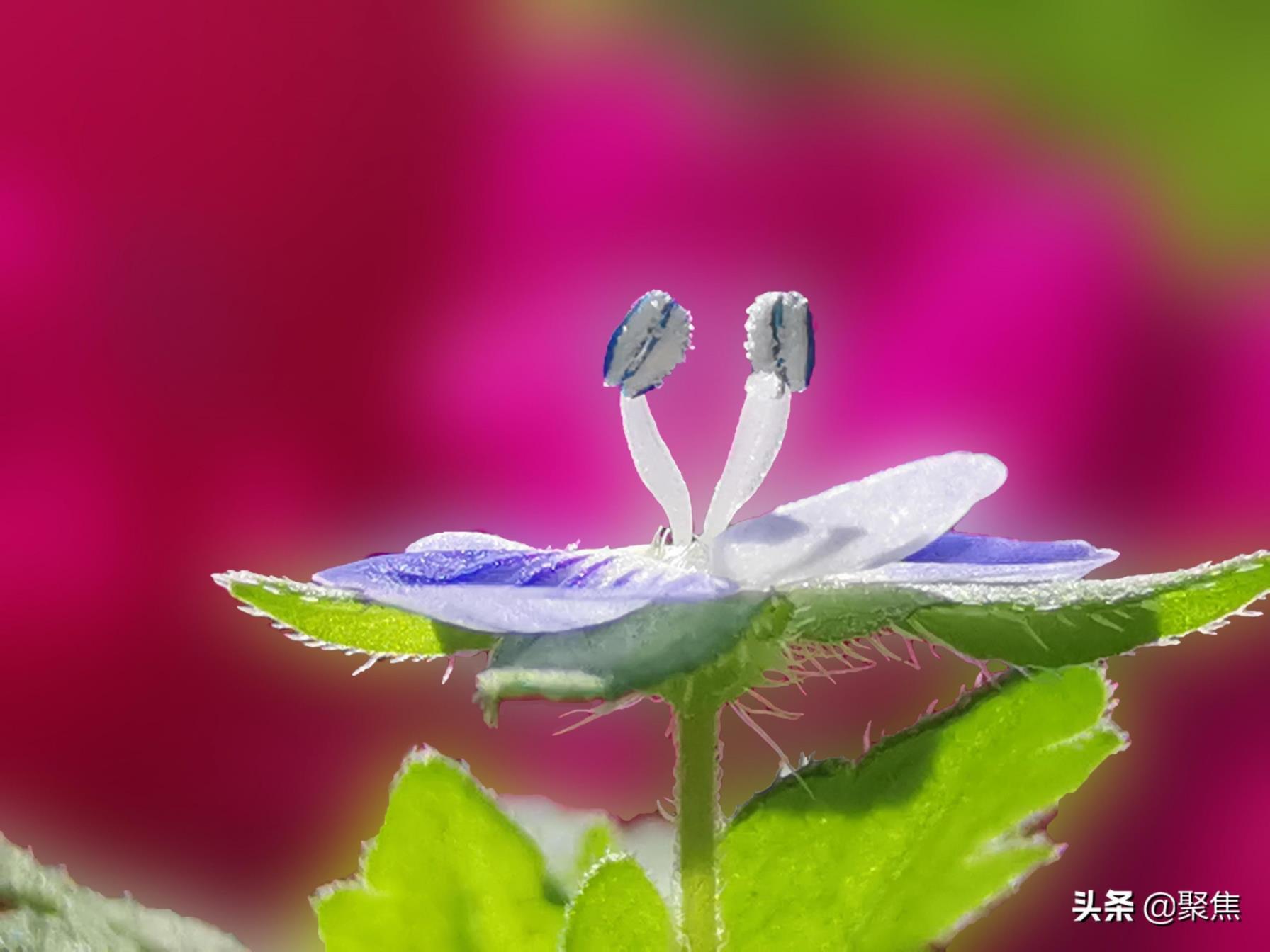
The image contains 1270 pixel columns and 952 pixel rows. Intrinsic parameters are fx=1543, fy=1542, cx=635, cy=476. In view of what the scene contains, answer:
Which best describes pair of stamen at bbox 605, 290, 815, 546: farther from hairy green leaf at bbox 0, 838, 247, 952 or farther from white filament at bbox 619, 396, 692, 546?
hairy green leaf at bbox 0, 838, 247, 952

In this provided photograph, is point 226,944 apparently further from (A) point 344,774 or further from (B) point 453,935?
(A) point 344,774

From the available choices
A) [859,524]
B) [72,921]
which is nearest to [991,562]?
[859,524]

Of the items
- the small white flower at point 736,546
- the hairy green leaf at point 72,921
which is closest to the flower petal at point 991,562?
the small white flower at point 736,546

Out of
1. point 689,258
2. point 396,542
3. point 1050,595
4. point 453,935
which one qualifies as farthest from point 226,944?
point 689,258

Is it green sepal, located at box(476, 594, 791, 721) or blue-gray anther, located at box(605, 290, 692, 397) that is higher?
blue-gray anther, located at box(605, 290, 692, 397)

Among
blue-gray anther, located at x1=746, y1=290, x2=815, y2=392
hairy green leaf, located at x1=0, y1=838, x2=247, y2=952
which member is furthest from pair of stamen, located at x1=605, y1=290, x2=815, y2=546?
hairy green leaf, located at x1=0, y1=838, x2=247, y2=952

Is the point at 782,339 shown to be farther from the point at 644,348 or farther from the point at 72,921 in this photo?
the point at 72,921
